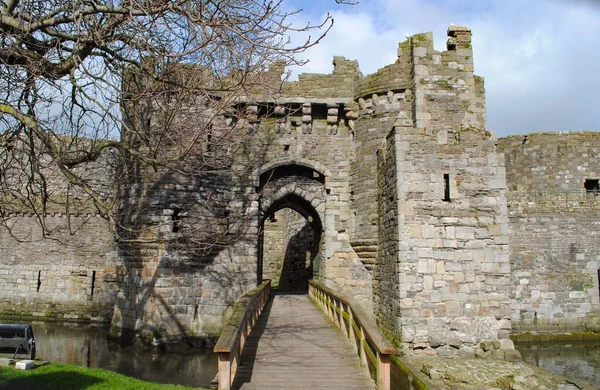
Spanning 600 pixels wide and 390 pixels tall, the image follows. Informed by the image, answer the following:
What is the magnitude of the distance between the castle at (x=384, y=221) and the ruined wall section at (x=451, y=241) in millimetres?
27

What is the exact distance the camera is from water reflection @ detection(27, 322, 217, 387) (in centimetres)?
988

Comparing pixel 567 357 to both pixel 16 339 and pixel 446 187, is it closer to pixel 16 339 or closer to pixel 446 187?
pixel 446 187

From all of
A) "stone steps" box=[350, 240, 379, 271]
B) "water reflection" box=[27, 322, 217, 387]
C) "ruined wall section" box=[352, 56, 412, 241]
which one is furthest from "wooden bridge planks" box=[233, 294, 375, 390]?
"ruined wall section" box=[352, 56, 412, 241]

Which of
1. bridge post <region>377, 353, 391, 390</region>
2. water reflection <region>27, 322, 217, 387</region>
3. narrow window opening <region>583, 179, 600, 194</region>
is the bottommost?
water reflection <region>27, 322, 217, 387</region>

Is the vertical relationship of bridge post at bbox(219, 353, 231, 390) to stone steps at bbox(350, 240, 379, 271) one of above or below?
below

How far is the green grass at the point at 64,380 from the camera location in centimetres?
675

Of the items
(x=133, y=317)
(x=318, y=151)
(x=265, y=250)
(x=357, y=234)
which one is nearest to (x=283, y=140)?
(x=318, y=151)

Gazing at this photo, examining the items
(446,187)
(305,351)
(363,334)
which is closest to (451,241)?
(446,187)

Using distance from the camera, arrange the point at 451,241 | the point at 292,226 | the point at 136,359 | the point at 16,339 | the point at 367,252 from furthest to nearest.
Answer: the point at 292,226, the point at 367,252, the point at 136,359, the point at 451,241, the point at 16,339

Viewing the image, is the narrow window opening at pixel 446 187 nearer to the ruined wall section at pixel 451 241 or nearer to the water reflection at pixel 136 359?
the ruined wall section at pixel 451 241

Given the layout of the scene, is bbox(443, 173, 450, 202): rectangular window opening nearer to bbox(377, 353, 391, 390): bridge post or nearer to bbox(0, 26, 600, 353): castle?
bbox(0, 26, 600, 353): castle

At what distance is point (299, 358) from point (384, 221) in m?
4.65

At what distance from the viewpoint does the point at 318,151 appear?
14.0m

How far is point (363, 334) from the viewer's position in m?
7.00
